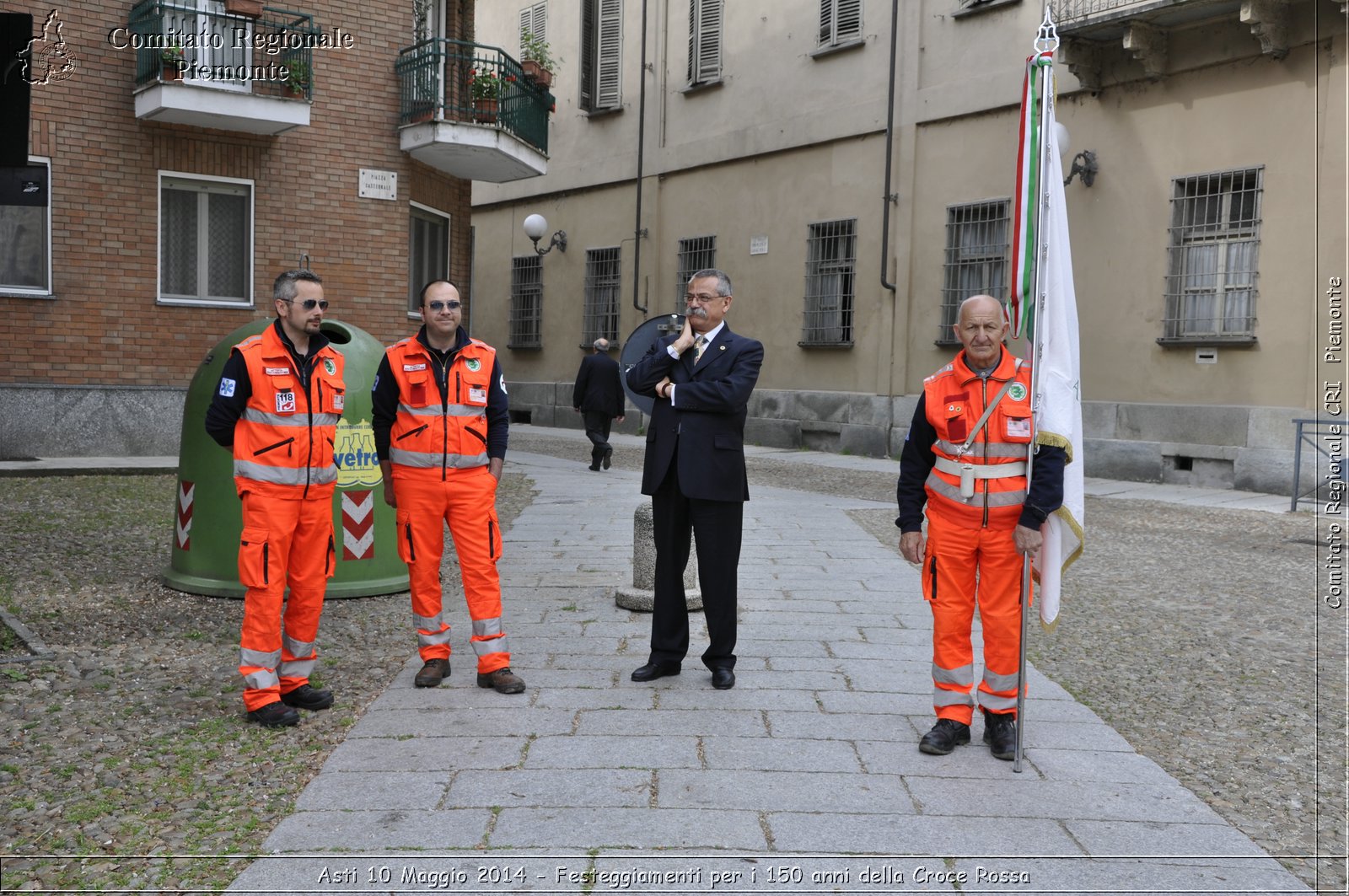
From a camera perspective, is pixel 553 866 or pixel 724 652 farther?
pixel 724 652

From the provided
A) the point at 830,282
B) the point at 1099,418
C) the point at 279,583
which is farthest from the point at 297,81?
the point at 279,583

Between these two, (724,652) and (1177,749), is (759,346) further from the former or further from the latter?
(1177,749)

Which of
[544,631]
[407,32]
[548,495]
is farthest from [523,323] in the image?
[544,631]

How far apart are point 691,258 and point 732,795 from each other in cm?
2027

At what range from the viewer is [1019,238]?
4688 mm

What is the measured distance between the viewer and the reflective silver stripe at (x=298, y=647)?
17.0ft

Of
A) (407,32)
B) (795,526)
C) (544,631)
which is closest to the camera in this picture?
(544,631)

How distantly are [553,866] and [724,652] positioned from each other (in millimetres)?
2225

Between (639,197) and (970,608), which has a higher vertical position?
(639,197)

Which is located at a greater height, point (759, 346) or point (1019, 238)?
point (1019, 238)

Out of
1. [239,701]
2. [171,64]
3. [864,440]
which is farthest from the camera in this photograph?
[864,440]

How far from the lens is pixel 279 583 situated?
4945 millimetres

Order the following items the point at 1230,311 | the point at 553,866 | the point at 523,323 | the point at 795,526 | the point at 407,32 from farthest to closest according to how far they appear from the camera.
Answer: the point at 523,323, the point at 407,32, the point at 1230,311, the point at 795,526, the point at 553,866

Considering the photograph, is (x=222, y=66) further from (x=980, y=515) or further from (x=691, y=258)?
(x=980, y=515)
